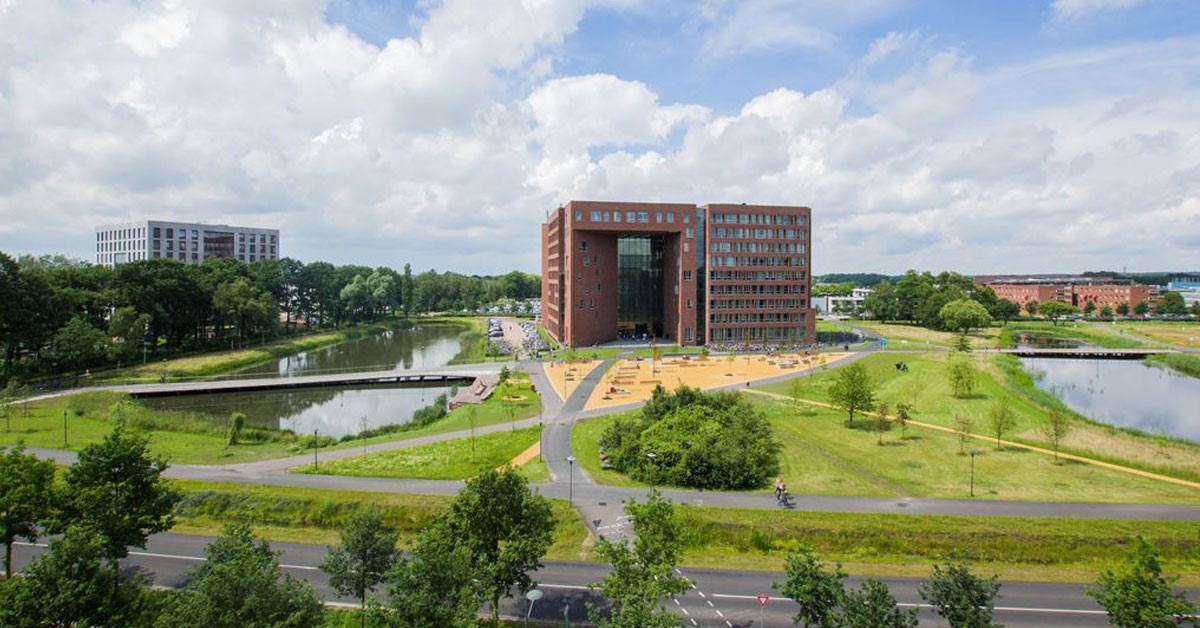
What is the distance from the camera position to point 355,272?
472 feet

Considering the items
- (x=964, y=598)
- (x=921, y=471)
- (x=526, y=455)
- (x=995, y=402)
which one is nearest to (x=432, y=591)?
(x=964, y=598)

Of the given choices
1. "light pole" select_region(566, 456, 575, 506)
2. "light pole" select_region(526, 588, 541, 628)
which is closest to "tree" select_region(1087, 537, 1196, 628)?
"light pole" select_region(526, 588, 541, 628)

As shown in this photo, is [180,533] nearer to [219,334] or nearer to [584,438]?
[584,438]

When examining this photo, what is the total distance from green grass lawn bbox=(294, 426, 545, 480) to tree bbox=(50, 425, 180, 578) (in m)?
12.3

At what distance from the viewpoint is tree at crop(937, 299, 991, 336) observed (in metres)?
109

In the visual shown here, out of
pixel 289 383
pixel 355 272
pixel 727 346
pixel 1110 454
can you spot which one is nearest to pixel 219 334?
pixel 289 383

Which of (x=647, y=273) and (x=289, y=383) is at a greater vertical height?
(x=647, y=273)

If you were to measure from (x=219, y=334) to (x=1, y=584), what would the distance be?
3297 inches

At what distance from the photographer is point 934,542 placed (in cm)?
2367

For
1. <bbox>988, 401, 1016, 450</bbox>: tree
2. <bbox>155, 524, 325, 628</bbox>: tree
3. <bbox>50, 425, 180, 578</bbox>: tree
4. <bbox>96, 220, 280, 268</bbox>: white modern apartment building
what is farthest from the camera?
<bbox>96, 220, 280, 268</bbox>: white modern apartment building

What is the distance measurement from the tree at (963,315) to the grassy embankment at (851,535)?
3665 inches

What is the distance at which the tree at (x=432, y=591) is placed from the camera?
13.8m

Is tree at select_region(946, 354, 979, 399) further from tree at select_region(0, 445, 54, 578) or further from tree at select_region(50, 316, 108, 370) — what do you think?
tree at select_region(50, 316, 108, 370)

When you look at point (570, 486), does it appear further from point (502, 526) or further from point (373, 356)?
point (373, 356)
